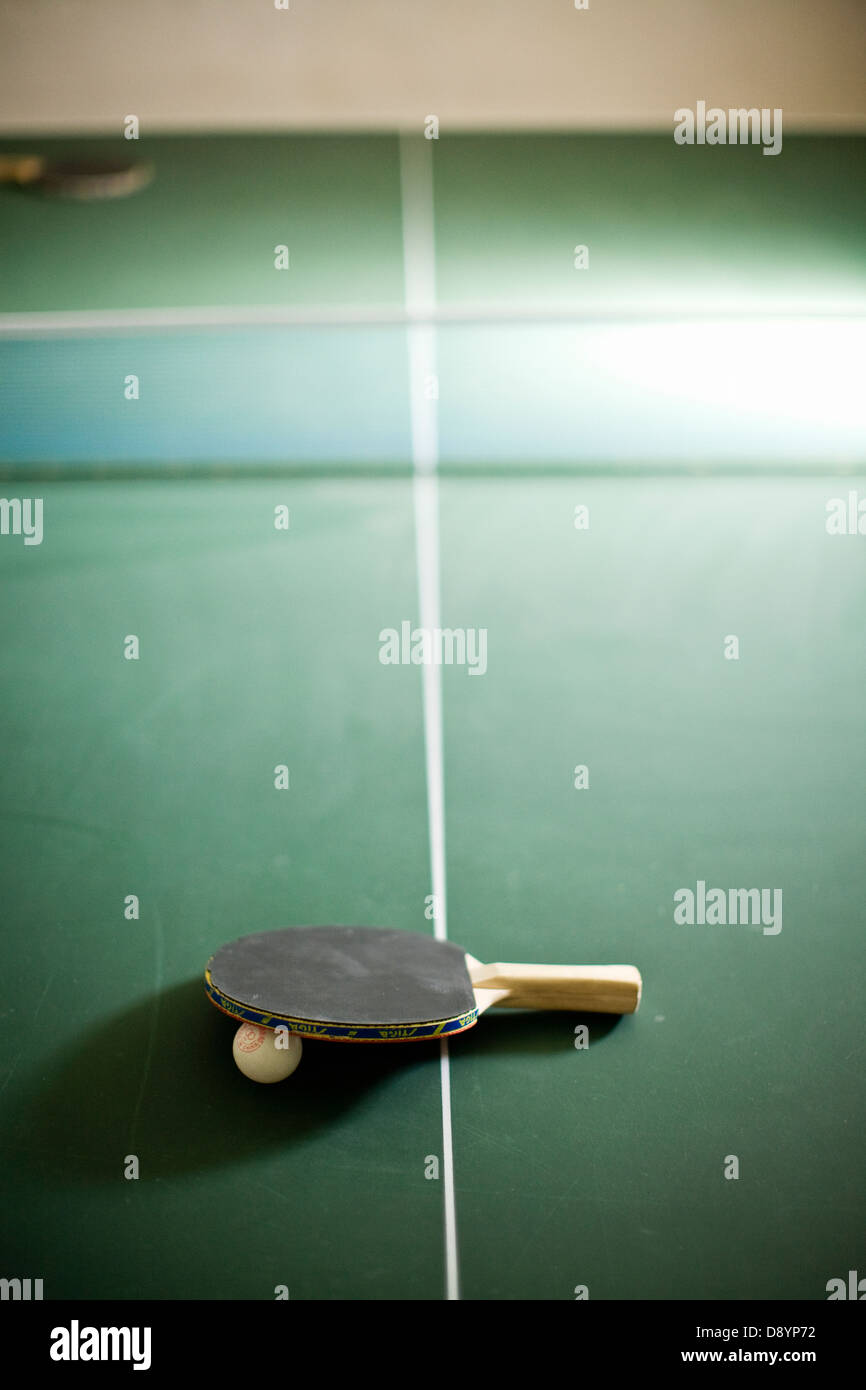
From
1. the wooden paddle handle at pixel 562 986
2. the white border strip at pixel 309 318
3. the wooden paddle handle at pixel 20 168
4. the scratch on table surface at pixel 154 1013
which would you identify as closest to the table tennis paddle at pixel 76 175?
the wooden paddle handle at pixel 20 168

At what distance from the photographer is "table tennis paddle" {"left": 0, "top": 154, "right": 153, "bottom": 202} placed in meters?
8.46

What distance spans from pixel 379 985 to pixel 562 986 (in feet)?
1.75

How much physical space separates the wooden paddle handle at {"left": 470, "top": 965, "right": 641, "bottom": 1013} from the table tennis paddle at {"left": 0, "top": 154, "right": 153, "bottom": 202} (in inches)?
294

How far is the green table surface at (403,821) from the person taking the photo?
2.50 meters

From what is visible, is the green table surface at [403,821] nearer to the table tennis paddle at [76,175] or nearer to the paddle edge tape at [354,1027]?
the paddle edge tape at [354,1027]

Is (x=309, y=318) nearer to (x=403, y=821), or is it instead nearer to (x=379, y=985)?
(x=403, y=821)

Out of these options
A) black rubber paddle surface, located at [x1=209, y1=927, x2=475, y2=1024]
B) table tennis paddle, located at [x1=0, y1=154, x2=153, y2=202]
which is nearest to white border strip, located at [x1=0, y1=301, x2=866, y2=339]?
table tennis paddle, located at [x1=0, y1=154, x2=153, y2=202]

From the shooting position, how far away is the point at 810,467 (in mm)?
5750

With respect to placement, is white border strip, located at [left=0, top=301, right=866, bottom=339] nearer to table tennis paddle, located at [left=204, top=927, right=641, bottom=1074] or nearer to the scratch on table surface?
the scratch on table surface

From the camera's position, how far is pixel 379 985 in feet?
9.29

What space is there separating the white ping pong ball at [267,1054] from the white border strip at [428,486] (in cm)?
39

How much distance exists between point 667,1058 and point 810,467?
3758 millimetres
